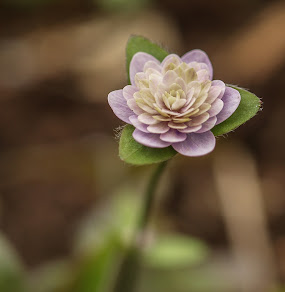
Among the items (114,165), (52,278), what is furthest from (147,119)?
(114,165)

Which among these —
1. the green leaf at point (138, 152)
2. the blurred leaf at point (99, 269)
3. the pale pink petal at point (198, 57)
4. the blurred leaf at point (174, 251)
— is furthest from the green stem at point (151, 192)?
the blurred leaf at point (174, 251)

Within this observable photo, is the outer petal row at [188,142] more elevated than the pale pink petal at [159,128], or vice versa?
the pale pink petal at [159,128]

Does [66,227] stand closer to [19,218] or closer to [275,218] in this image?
[19,218]

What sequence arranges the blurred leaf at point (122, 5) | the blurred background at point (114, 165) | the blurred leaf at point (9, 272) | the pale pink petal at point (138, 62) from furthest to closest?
the blurred leaf at point (122, 5) → the blurred background at point (114, 165) → the blurred leaf at point (9, 272) → the pale pink petal at point (138, 62)

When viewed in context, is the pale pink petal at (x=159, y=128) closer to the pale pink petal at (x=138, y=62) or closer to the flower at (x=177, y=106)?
the flower at (x=177, y=106)

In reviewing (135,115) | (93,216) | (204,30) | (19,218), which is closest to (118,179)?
(93,216)

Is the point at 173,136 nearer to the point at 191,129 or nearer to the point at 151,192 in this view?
the point at 191,129

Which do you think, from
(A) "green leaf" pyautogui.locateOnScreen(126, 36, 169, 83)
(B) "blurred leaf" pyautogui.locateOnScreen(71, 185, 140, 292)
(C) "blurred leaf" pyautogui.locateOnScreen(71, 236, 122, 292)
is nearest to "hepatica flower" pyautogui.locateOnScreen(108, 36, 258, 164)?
(A) "green leaf" pyautogui.locateOnScreen(126, 36, 169, 83)

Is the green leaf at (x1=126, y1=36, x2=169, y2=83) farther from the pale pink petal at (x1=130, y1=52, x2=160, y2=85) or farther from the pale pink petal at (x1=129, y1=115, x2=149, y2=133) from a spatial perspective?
the pale pink petal at (x1=129, y1=115, x2=149, y2=133)
